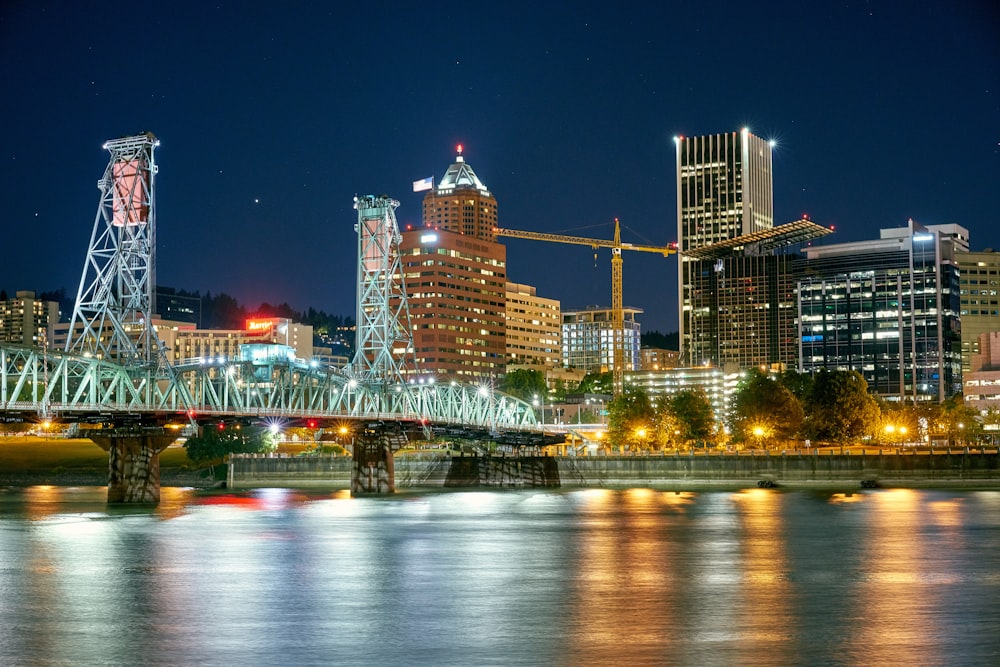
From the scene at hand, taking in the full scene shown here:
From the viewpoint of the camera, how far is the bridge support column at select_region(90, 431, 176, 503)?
364ft

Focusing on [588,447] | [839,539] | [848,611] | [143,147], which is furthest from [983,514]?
[588,447]

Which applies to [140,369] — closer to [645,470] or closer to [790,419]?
[645,470]

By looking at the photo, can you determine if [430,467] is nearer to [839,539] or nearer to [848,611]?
[839,539]

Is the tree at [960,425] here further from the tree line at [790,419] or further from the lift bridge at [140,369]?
the lift bridge at [140,369]

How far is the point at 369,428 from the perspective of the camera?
13238 cm

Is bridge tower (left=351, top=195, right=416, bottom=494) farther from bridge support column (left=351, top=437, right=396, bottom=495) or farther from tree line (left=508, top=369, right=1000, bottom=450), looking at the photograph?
tree line (left=508, top=369, right=1000, bottom=450)

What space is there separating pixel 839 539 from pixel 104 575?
125ft

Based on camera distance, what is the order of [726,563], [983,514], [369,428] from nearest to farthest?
[726,563], [983,514], [369,428]

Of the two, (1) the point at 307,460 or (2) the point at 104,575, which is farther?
(1) the point at 307,460

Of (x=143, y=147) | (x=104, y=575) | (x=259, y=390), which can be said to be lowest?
(x=104, y=575)

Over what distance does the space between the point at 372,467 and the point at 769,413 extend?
59732 mm

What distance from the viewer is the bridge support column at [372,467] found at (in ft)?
440

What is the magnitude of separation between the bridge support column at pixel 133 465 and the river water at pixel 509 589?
1741cm

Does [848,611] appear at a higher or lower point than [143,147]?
lower
